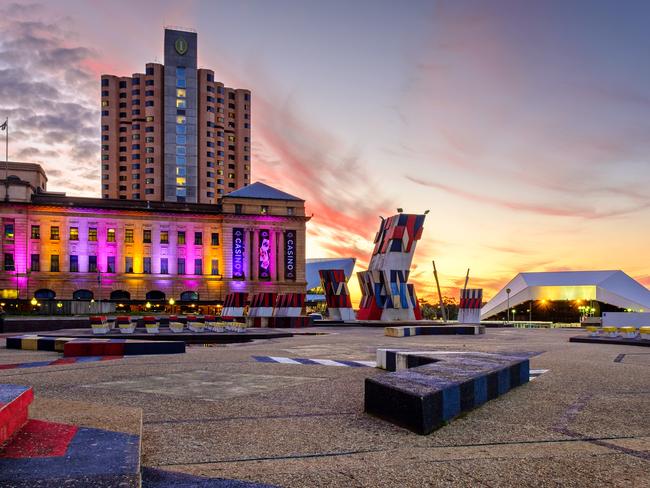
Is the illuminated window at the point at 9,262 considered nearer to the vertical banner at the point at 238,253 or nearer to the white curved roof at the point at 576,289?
the vertical banner at the point at 238,253

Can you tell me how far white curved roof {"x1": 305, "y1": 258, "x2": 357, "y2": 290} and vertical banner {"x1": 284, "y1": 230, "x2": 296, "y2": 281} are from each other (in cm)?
4526

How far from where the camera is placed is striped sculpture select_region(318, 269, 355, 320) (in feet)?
179

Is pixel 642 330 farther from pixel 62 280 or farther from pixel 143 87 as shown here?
pixel 143 87

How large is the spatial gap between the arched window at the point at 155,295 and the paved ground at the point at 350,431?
86.9m

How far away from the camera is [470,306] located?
57.1m

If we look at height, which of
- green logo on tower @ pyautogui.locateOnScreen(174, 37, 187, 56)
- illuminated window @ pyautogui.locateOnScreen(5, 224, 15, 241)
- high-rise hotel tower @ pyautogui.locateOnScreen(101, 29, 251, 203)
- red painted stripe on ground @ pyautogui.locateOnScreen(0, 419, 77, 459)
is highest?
green logo on tower @ pyautogui.locateOnScreen(174, 37, 187, 56)

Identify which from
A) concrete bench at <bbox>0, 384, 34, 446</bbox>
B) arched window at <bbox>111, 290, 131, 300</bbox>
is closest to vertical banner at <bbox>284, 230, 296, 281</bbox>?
arched window at <bbox>111, 290, 131, 300</bbox>

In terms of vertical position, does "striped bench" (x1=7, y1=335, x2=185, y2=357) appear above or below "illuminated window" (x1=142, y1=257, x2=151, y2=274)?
below

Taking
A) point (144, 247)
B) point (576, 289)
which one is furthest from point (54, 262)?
point (576, 289)

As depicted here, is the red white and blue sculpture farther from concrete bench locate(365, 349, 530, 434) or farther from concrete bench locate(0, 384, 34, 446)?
concrete bench locate(0, 384, 34, 446)

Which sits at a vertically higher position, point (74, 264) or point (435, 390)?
point (74, 264)

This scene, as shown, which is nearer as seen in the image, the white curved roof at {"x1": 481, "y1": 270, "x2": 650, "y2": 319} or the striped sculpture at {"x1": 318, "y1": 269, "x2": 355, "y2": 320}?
the striped sculpture at {"x1": 318, "y1": 269, "x2": 355, "y2": 320}

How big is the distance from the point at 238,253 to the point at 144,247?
1636 cm

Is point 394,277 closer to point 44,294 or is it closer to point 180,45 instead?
point 44,294
